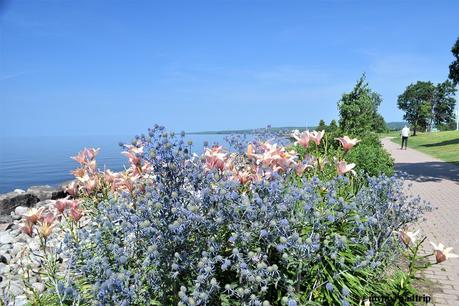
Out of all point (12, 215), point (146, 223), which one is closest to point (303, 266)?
point (146, 223)

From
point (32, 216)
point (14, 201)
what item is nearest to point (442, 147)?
point (14, 201)

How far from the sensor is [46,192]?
10.1 meters

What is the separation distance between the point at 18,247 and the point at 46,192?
469cm

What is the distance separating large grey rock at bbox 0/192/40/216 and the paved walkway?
30.5 ft

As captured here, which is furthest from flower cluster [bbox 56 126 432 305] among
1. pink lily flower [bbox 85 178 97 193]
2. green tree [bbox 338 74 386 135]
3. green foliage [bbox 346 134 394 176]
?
green tree [bbox 338 74 386 135]

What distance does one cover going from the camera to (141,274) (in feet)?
8.61

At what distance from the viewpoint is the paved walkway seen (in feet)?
14.6

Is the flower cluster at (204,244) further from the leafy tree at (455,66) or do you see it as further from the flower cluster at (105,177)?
the leafy tree at (455,66)

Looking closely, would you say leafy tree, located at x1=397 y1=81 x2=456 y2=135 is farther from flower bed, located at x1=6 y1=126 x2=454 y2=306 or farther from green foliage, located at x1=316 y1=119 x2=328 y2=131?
flower bed, located at x1=6 y1=126 x2=454 y2=306

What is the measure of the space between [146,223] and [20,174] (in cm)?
1993

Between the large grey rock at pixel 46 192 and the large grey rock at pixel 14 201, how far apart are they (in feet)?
0.49

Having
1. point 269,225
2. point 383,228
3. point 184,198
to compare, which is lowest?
point 383,228

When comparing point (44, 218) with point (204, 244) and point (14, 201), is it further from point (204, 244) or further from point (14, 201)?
point (14, 201)

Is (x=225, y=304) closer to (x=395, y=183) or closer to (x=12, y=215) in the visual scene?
(x=395, y=183)
